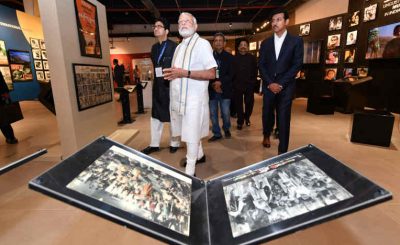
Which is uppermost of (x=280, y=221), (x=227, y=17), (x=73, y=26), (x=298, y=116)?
(x=227, y=17)

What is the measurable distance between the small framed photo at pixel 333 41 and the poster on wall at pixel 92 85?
23.5ft

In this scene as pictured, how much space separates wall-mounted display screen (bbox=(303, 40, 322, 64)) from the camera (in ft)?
27.2

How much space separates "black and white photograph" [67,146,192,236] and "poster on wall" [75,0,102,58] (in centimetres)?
270

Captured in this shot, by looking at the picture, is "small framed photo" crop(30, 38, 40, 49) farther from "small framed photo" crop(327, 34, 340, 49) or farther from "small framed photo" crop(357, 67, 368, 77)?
"small framed photo" crop(357, 67, 368, 77)

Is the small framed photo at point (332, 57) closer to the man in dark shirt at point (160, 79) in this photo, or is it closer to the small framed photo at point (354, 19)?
the small framed photo at point (354, 19)

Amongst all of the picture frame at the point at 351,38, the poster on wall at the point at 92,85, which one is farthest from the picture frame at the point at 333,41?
the poster on wall at the point at 92,85

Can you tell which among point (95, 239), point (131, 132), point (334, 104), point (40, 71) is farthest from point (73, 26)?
point (40, 71)

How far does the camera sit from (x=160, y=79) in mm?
2994

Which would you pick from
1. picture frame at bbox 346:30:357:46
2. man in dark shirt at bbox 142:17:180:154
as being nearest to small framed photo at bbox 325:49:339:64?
picture frame at bbox 346:30:357:46

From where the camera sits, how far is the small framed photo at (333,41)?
7.50 meters

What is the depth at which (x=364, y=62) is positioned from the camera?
6430 mm

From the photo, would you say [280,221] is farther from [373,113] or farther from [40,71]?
[40,71]

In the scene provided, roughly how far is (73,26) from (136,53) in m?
14.2

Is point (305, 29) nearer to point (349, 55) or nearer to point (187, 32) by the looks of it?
point (349, 55)
